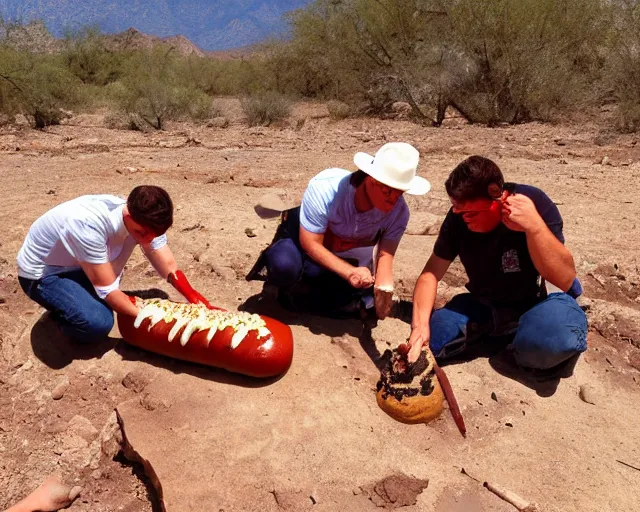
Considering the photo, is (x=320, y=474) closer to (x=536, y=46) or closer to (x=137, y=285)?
(x=137, y=285)

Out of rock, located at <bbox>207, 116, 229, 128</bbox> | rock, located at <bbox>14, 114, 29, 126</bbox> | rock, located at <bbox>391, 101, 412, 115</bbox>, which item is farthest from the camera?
rock, located at <bbox>391, 101, 412, 115</bbox>

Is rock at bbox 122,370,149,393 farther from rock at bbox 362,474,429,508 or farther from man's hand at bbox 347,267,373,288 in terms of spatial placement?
rock at bbox 362,474,429,508

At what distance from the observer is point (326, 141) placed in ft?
30.3

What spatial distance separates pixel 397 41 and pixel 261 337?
12.1 meters

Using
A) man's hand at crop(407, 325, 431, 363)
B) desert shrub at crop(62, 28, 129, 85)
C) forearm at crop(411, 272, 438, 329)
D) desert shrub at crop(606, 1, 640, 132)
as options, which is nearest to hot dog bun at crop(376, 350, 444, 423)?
man's hand at crop(407, 325, 431, 363)

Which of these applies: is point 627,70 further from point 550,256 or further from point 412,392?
point 412,392

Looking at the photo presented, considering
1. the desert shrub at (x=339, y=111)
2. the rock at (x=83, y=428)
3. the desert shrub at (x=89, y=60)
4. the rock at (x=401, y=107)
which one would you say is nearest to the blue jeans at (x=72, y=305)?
the rock at (x=83, y=428)

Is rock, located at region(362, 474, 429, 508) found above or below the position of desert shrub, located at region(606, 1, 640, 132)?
above

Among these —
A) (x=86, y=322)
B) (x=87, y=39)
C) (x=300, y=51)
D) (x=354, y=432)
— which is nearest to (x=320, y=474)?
(x=354, y=432)

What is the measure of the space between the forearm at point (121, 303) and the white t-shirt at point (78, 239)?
7 cm

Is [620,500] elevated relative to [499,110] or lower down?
elevated

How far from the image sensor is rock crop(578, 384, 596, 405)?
10.4ft

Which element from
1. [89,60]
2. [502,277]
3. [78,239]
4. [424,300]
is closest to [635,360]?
[502,277]

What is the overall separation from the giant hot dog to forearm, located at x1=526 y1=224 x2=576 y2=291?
1311 millimetres
